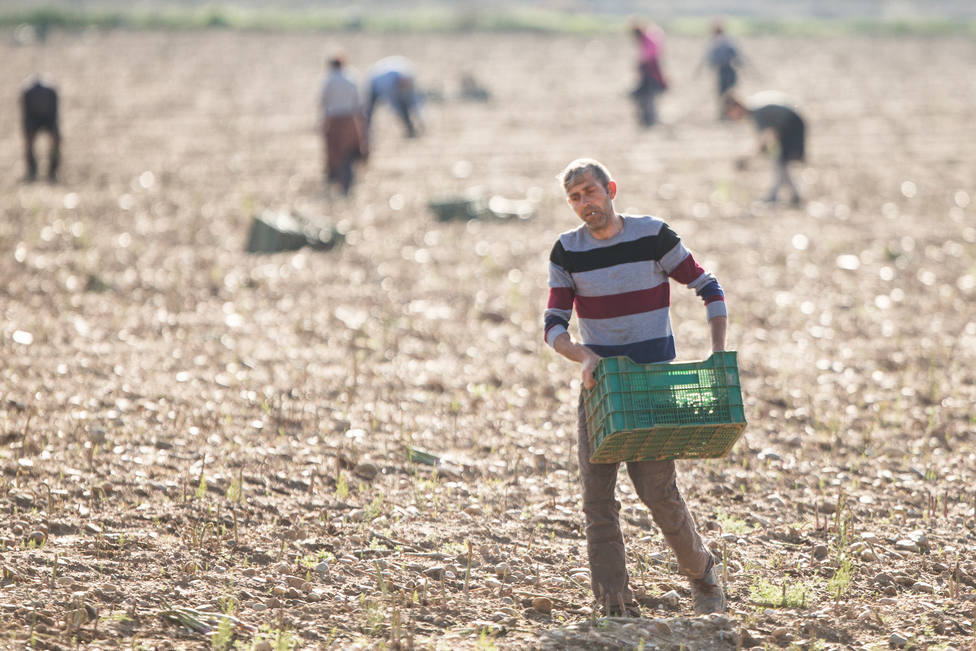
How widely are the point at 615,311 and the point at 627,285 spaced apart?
126 mm

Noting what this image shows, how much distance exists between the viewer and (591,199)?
519 cm

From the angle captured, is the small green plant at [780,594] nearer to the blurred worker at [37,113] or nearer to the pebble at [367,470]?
the pebble at [367,470]

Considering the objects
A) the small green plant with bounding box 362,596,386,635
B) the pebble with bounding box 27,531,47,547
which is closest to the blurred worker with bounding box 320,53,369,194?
the pebble with bounding box 27,531,47,547

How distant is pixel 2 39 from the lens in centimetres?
3950

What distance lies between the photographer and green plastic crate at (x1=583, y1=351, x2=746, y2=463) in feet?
16.2

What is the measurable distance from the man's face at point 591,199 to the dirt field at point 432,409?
177cm

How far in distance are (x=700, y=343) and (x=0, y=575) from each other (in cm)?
667

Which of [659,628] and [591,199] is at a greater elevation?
[591,199]

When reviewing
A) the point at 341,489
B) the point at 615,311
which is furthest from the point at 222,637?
the point at 615,311

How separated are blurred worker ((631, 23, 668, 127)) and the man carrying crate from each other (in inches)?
745

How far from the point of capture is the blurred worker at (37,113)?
18.0 meters

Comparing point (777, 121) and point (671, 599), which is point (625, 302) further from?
point (777, 121)

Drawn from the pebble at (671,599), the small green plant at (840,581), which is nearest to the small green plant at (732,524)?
the small green plant at (840,581)

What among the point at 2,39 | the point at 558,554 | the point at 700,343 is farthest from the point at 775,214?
the point at 2,39
